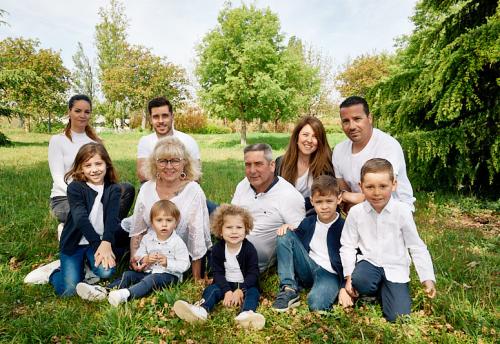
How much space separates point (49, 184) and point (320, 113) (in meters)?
46.3

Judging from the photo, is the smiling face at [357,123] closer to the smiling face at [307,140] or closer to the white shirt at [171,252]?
the smiling face at [307,140]

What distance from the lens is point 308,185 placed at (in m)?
4.43

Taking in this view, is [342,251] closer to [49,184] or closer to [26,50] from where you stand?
[49,184]

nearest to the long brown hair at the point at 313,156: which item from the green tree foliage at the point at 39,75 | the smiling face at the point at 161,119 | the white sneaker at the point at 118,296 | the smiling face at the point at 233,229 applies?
the smiling face at the point at 233,229

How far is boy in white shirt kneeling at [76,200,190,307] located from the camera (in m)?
3.57

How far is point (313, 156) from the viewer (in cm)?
454

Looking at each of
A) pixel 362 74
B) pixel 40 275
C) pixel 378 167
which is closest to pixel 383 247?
pixel 378 167

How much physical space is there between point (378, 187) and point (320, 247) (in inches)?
34.9

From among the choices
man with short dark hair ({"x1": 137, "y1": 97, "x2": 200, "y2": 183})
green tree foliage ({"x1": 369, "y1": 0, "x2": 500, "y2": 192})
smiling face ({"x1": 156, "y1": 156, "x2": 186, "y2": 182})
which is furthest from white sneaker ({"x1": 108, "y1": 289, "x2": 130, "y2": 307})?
green tree foliage ({"x1": 369, "y1": 0, "x2": 500, "y2": 192})

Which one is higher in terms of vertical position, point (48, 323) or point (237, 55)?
point (237, 55)

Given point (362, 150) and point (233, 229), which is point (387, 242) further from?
point (233, 229)

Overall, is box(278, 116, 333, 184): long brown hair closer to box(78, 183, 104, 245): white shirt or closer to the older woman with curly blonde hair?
the older woman with curly blonde hair

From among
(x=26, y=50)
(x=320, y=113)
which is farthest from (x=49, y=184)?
(x=320, y=113)

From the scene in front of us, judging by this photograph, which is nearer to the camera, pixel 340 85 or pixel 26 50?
pixel 26 50
